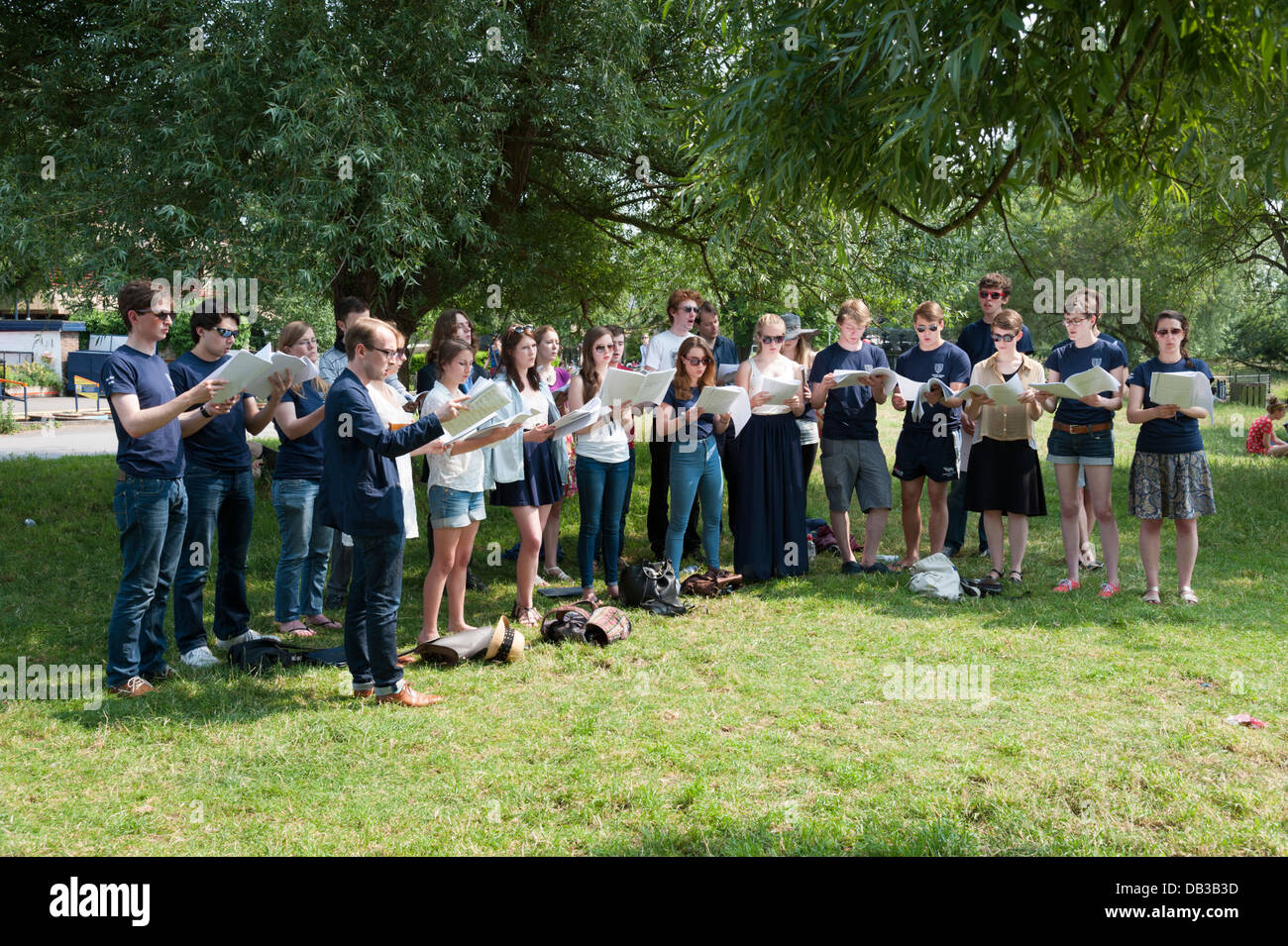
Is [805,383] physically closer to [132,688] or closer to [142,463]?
[142,463]

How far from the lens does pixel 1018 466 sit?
779 cm

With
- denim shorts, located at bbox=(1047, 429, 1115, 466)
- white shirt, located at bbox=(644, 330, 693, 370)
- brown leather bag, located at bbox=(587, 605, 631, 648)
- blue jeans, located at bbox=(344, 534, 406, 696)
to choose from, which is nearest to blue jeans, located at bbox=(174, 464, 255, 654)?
blue jeans, located at bbox=(344, 534, 406, 696)

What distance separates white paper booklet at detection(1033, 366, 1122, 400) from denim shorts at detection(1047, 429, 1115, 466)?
1.53 feet

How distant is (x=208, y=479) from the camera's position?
236 inches

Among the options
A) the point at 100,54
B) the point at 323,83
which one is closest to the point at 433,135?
the point at 323,83

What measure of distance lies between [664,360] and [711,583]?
1.91 meters

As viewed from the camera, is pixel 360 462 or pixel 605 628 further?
pixel 605 628

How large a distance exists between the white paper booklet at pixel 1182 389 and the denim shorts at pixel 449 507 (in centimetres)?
452

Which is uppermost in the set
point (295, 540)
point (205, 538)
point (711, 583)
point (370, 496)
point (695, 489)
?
point (370, 496)

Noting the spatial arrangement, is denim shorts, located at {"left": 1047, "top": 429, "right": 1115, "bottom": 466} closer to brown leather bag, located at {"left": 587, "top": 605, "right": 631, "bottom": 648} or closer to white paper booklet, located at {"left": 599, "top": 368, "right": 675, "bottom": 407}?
white paper booklet, located at {"left": 599, "top": 368, "right": 675, "bottom": 407}

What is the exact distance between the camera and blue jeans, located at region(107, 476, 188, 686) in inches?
209

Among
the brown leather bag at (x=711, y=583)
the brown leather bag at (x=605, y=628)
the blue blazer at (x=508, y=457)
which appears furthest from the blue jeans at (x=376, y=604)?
the brown leather bag at (x=711, y=583)

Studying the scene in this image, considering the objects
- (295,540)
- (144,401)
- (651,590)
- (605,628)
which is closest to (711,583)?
(651,590)

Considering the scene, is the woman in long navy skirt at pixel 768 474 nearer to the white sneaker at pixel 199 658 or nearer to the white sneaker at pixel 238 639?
the white sneaker at pixel 238 639
